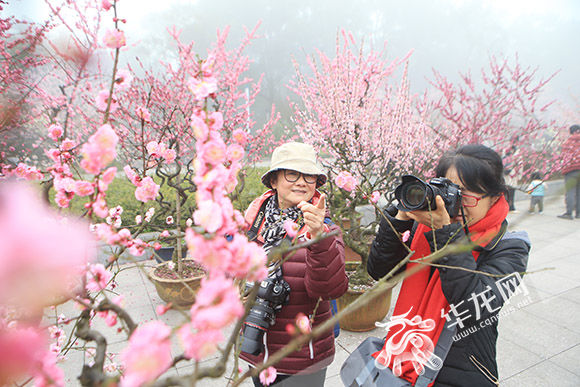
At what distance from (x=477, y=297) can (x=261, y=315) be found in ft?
2.82

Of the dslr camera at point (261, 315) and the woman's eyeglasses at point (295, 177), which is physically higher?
the woman's eyeglasses at point (295, 177)

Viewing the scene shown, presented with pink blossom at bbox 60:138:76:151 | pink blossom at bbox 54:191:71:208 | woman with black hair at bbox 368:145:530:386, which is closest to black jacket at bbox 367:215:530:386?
woman with black hair at bbox 368:145:530:386

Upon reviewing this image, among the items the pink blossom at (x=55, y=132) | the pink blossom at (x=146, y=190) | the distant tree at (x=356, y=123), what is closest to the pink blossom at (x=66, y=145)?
the pink blossom at (x=55, y=132)

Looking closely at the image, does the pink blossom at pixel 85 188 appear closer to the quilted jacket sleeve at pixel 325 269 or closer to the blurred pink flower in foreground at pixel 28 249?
the blurred pink flower in foreground at pixel 28 249

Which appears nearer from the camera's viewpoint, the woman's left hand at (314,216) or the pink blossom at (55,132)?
the woman's left hand at (314,216)

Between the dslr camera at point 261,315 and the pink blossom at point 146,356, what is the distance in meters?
1.03

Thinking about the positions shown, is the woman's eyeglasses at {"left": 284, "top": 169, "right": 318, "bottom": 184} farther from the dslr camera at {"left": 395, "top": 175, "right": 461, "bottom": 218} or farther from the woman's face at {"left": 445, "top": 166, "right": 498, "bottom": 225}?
the woman's face at {"left": 445, "top": 166, "right": 498, "bottom": 225}

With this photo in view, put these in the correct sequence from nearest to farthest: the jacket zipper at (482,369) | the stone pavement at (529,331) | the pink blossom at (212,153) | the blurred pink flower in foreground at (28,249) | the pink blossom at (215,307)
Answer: the blurred pink flower in foreground at (28,249)
the pink blossom at (215,307)
the pink blossom at (212,153)
the jacket zipper at (482,369)
the stone pavement at (529,331)

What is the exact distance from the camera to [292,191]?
1.61 meters

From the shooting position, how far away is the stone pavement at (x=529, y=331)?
255 cm

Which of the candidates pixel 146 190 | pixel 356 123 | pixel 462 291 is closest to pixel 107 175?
pixel 146 190

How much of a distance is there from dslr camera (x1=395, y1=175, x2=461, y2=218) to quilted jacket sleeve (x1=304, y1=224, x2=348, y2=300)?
0.97 feet

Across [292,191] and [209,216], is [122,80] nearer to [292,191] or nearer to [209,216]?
[209,216]

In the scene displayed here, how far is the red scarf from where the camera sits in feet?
4.00
